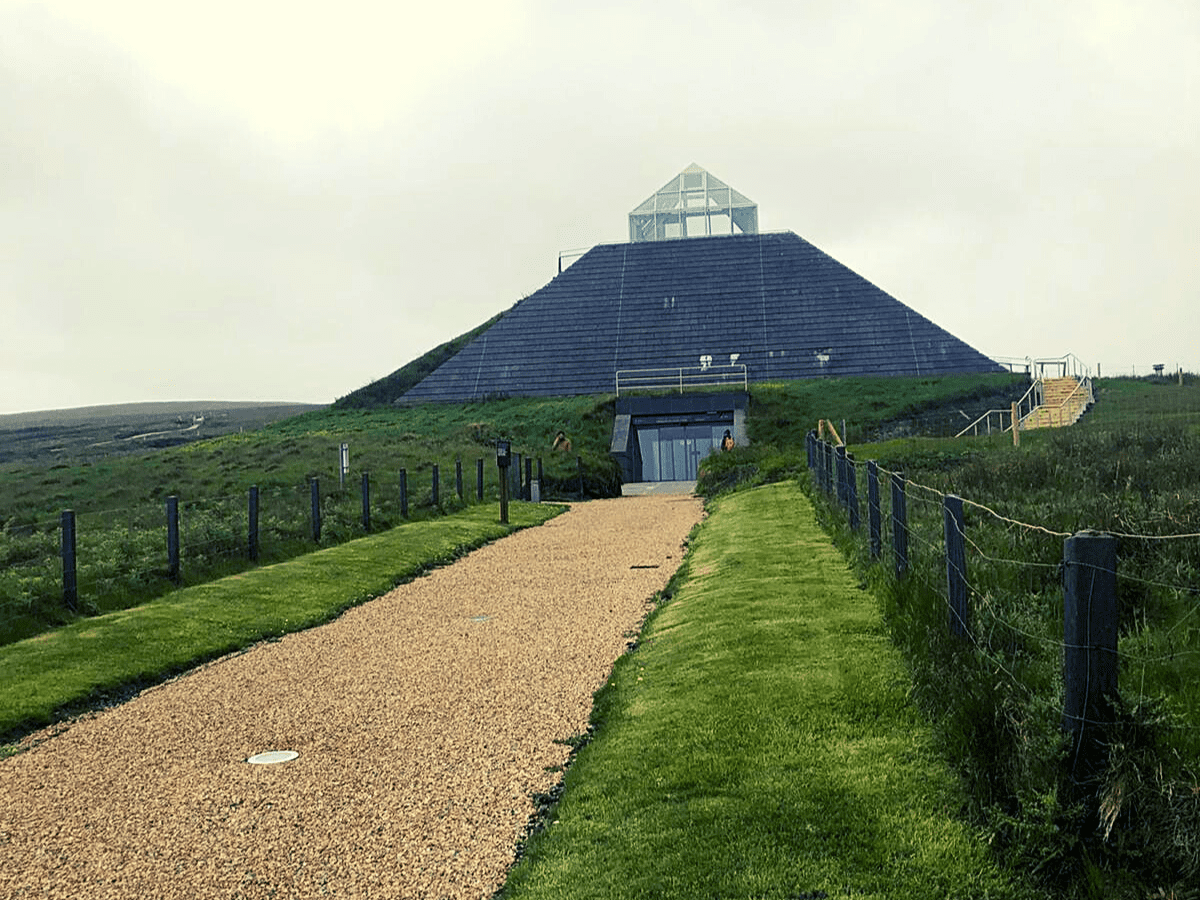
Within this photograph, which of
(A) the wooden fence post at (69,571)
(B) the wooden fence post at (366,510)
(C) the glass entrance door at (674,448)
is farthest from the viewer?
(C) the glass entrance door at (674,448)

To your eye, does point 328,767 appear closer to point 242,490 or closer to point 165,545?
point 165,545

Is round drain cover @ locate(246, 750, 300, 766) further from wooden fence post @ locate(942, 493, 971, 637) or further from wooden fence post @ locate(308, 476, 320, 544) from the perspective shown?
wooden fence post @ locate(308, 476, 320, 544)

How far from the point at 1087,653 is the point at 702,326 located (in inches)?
3073

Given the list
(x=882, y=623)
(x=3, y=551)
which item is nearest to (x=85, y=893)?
(x=882, y=623)

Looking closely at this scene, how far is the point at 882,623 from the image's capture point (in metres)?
10.6

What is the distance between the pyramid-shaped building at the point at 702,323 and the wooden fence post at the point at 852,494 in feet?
180

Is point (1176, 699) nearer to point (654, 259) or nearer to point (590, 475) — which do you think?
point (590, 475)

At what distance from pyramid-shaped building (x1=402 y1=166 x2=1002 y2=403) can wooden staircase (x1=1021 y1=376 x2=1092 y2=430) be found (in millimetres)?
15910

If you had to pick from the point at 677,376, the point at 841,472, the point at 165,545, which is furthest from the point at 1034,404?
the point at 165,545

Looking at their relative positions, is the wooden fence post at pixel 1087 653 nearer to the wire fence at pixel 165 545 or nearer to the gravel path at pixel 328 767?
the gravel path at pixel 328 767

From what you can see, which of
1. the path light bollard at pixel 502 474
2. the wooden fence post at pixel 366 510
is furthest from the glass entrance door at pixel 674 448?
the wooden fence post at pixel 366 510

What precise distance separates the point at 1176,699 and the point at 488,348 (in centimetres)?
7780

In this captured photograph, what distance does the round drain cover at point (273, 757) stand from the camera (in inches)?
329

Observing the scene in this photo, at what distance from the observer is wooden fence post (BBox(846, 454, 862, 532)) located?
1658 centimetres
